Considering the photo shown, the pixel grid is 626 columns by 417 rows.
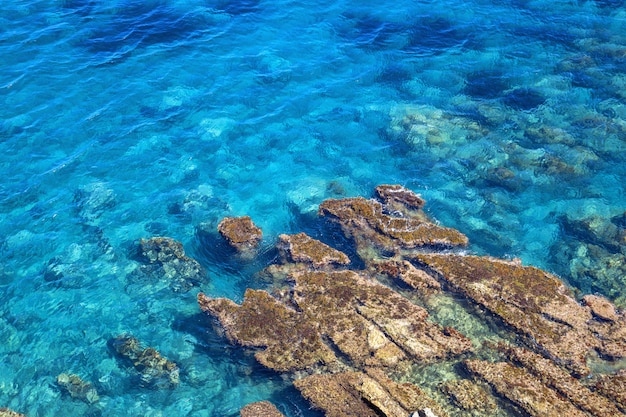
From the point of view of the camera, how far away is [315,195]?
827 inches

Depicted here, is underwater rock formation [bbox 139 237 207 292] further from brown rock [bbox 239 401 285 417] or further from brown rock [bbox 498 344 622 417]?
brown rock [bbox 498 344 622 417]

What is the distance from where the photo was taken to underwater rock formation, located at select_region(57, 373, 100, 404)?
15023mm

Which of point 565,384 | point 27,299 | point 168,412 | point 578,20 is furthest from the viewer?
point 578,20

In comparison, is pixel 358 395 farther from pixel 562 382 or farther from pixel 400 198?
pixel 400 198

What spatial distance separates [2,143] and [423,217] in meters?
17.4

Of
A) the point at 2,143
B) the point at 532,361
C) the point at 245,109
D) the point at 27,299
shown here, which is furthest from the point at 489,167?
the point at 2,143

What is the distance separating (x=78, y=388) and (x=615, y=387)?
14.0m

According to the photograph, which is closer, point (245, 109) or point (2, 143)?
point (2, 143)

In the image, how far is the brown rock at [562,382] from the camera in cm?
1321

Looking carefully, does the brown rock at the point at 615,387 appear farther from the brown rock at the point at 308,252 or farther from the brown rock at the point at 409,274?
the brown rock at the point at 308,252

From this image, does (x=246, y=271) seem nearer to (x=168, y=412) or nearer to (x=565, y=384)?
(x=168, y=412)

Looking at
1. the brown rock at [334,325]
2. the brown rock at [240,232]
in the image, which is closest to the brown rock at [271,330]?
the brown rock at [334,325]

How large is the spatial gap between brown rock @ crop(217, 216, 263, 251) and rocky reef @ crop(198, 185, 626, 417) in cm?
102

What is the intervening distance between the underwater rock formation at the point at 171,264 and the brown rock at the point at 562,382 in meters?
9.58
